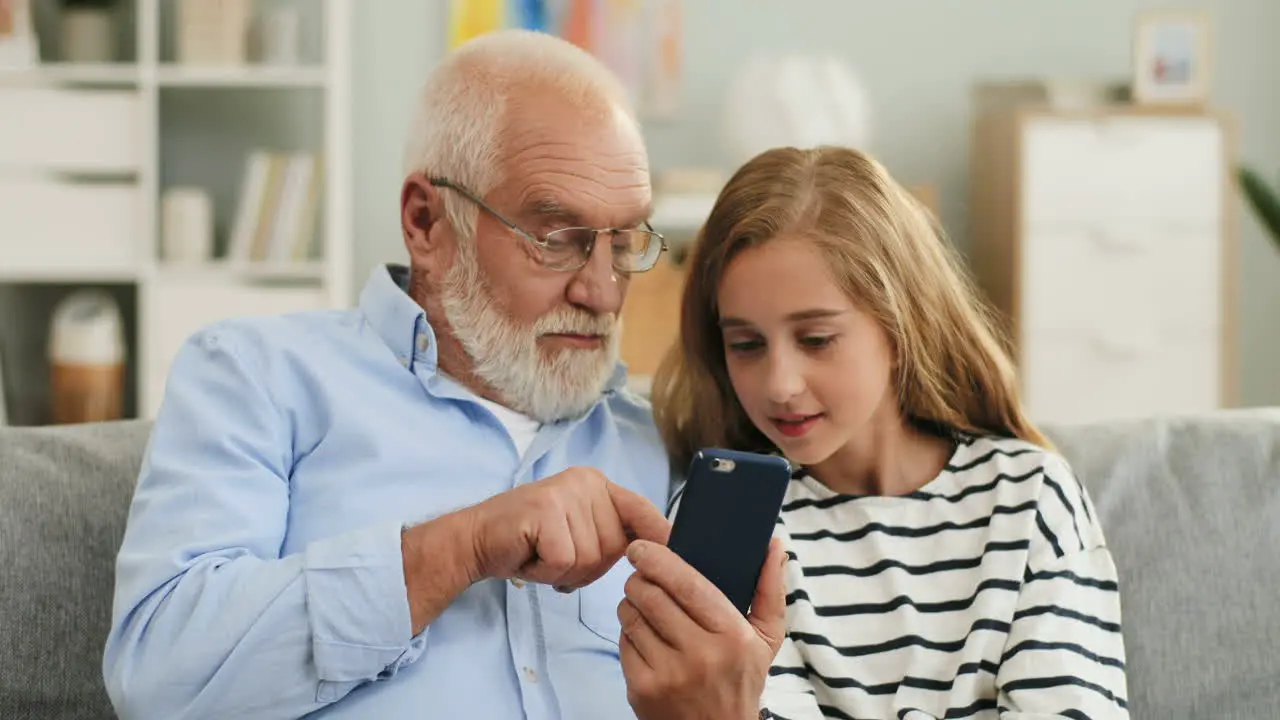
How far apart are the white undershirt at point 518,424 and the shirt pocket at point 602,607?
190mm

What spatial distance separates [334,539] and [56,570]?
0.35m

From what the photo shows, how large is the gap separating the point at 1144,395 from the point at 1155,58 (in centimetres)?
101

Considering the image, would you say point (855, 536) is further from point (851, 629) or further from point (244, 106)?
point (244, 106)

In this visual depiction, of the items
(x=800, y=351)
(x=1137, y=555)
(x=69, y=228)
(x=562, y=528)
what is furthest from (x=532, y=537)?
(x=69, y=228)

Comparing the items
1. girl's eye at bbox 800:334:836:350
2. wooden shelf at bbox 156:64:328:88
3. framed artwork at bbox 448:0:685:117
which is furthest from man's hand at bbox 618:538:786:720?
framed artwork at bbox 448:0:685:117

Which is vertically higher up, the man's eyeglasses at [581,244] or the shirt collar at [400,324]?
the man's eyeglasses at [581,244]

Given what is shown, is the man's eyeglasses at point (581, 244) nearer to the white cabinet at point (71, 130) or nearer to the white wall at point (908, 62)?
the white cabinet at point (71, 130)

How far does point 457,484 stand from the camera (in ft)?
4.51

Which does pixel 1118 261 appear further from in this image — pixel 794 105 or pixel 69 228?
pixel 69 228

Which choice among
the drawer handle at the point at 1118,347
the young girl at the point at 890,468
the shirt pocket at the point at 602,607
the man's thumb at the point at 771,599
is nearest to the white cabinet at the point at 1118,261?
the drawer handle at the point at 1118,347

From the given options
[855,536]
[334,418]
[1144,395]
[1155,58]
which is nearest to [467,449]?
[334,418]

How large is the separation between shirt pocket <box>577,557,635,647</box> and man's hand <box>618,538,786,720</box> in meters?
0.24

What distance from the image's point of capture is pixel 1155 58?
4.02 m

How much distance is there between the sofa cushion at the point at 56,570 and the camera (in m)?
1.31
